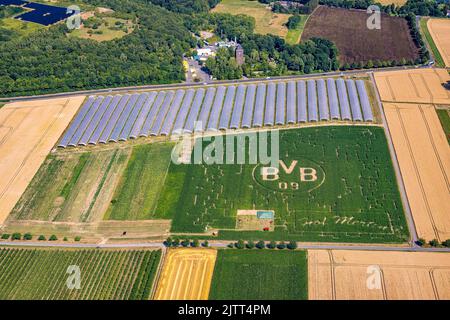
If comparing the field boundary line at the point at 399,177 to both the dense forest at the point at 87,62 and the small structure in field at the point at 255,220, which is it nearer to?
the small structure in field at the point at 255,220

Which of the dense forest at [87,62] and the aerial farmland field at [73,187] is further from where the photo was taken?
the dense forest at [87,62]

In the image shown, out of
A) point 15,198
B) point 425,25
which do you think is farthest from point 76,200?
point 425,25

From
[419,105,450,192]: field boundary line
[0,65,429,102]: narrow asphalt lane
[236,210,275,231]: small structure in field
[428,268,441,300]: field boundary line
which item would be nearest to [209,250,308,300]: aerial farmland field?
[236,210,275,231]: small structure in field

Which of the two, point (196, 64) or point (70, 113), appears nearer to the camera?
point (70, 113)

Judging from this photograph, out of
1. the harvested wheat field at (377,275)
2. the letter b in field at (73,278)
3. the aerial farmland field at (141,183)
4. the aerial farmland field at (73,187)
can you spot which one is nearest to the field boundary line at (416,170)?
the harvested wheat field at (377,275)

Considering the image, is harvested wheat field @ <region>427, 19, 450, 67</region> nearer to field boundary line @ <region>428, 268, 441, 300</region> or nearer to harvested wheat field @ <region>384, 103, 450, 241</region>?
harvested wheat field @ <region>384, 103, 450, 241</region>

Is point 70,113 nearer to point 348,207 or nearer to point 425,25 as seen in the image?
point 348,207

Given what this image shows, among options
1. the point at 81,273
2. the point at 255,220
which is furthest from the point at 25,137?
the point at 255,220

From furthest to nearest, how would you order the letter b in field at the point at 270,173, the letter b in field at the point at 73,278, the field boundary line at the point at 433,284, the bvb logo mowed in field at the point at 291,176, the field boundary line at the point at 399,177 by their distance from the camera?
the letter b in field at the point at 270,173 < the bvb logo mowed in field at the point at 291,176 < the field boundary line at the point at 399,177 < the letter b in field at the point at 73,278 < the field boundary line at the point at 433,284
